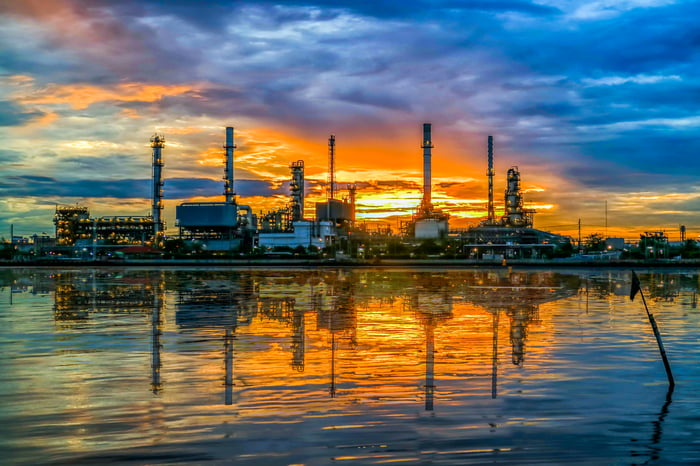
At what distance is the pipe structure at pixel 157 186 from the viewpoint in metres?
174

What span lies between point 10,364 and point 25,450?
27.9 ft

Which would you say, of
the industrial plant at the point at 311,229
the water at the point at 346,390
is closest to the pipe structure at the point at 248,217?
the industrial plant at the point at 311,229

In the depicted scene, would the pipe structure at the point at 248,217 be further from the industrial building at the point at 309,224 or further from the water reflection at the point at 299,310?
the water reflection at the point at 299,310

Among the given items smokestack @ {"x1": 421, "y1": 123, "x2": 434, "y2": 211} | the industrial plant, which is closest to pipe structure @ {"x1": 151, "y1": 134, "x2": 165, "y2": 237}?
the industrial plant

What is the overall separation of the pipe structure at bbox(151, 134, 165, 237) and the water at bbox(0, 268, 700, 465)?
152085mm

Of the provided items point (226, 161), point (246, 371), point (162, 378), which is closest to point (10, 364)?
point (162, 378)

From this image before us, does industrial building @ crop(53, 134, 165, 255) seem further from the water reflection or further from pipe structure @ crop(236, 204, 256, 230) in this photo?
the water reflection

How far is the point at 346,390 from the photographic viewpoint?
1398 centimetres

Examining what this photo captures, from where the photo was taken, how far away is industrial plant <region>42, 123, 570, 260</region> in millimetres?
174625

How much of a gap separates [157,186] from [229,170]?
21049mm

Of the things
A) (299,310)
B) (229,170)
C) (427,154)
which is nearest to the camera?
(299,310)

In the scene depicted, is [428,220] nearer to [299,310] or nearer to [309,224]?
[309,224]

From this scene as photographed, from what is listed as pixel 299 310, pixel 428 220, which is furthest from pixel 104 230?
pixel 299 310

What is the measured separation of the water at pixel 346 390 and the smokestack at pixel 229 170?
476 feet
